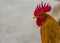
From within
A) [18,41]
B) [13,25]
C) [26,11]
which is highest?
[26,11]

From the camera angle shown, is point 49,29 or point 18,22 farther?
point 18,22

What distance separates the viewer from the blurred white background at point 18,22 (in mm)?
1379

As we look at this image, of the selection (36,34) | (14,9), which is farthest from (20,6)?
(36,34)

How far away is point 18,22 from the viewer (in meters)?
1.42

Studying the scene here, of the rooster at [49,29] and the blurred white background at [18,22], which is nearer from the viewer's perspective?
the rooster at [49,29]

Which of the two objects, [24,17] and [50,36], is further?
[24,17]

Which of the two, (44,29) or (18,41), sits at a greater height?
(44,29)

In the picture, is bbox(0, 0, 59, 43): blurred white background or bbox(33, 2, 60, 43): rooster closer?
bbox(33, 2, 60, 43): rooster

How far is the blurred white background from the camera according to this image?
1379 mm

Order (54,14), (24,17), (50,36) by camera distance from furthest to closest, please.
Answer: (24,17) < (54,14) < (50,36)

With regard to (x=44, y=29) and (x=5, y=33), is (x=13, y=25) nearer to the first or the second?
(x=5, y=33)

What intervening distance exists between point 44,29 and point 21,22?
0.36 m

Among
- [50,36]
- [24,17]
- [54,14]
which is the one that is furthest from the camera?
[24,17]

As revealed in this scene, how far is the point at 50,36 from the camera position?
42.6 inches
